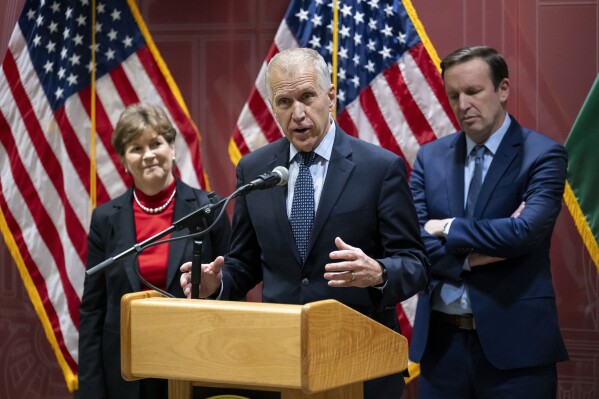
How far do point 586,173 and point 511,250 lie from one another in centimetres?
85

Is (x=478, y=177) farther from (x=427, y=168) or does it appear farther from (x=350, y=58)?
(x=350, y=58)

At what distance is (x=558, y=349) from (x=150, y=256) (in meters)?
1.67

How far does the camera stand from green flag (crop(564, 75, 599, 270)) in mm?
3652

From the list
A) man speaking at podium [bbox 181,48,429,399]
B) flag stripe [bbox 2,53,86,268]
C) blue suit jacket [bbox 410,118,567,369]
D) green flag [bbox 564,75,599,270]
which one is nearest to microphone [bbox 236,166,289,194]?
man speaking at podium [bbox 181,48,429,399]

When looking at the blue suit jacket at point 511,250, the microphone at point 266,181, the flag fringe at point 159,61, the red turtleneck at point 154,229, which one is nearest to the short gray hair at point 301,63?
the microphone at point 266,181

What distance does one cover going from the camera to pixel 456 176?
3.29 metres

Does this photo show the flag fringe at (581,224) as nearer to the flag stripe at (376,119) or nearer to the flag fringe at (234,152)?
the flag stripe at (376,119)

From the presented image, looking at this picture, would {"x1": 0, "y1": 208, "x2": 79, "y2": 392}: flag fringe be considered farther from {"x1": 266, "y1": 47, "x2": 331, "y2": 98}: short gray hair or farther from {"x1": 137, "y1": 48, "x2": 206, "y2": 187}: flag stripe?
{"x1": 266, "y1": 47, "x2": 331, "y2": 98}: short gray hair

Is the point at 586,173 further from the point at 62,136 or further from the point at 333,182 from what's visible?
the point at 62,136

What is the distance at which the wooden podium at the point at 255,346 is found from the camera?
71.7 inches

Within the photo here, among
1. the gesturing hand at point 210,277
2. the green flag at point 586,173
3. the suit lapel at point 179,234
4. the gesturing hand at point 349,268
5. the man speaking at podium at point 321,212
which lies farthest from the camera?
the green flag at point 586,173

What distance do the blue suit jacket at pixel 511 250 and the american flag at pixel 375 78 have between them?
0.82m

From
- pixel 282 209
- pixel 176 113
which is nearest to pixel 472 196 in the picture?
pixel 282 209

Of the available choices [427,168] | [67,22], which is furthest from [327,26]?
[67,22]
